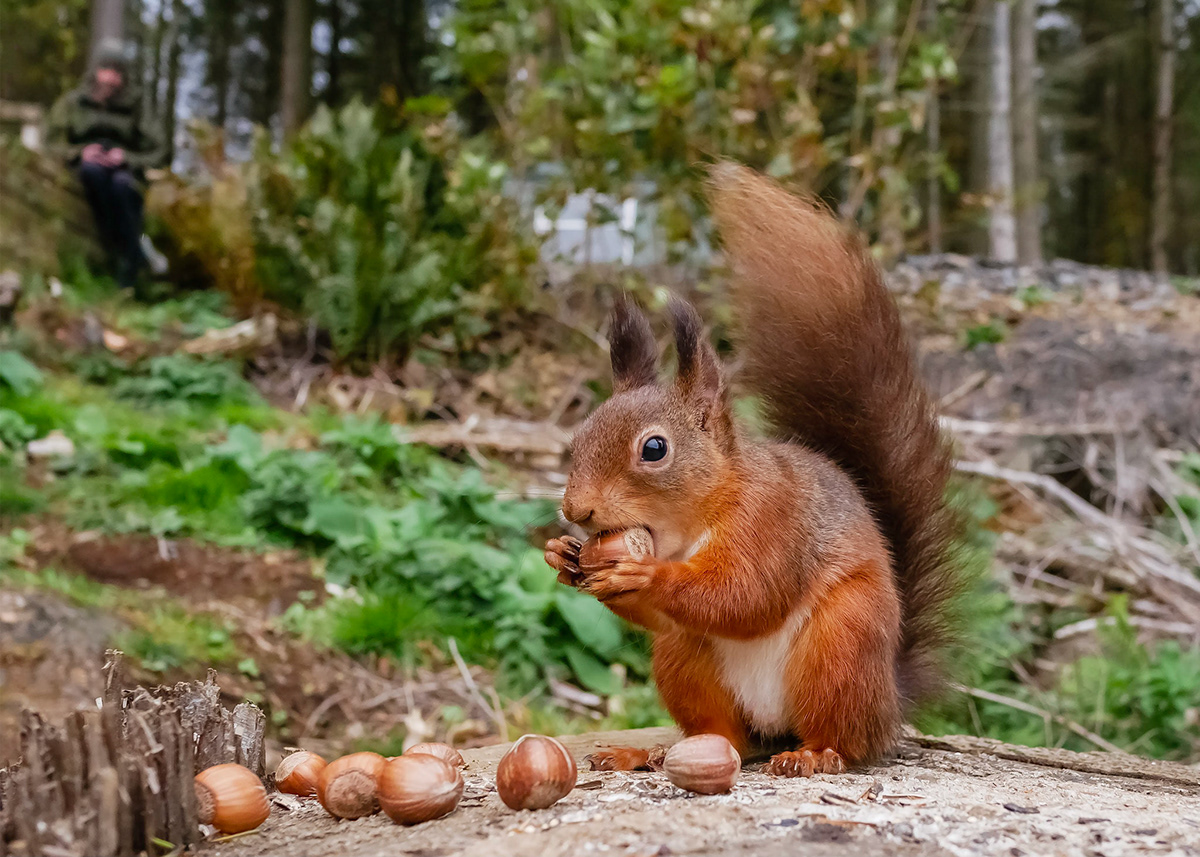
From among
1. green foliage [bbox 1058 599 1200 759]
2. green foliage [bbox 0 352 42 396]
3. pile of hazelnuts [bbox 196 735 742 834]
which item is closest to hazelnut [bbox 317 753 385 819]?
pile of hazelnuts [bbox 196 735 742 834]

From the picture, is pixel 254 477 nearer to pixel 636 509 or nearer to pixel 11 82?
pixel 636 509

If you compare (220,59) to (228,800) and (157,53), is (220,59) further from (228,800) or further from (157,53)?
(228,800)

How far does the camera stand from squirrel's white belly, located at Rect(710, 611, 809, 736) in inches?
55.7

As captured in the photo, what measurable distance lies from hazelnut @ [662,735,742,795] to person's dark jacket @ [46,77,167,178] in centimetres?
580

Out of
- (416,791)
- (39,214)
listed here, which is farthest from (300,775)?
(39,214)

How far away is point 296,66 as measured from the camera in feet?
33.2

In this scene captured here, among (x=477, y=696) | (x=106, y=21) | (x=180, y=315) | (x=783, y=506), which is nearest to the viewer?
(x=783, y=506)

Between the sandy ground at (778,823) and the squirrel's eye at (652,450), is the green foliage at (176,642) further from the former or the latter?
the squirrel's eye at (652,450)

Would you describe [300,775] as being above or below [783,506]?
below

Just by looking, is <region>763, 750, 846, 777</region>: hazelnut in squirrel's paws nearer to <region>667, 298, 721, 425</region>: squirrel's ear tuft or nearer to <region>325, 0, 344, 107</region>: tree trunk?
<region>667, 298, 721, 425</region>: squirrel's ear tuft

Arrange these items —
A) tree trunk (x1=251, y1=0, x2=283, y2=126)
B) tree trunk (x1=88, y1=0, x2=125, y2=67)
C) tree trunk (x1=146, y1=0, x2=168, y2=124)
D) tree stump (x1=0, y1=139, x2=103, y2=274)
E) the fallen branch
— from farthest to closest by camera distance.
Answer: tree trunk (x1=251, y1=0, x2=283, y2=126) < tree trunk (x1=146, y1=0, x2=168, y2=124) < tree trunk (x1=88, y1=0, x2=125, y2=67) < tree stump (x1=0, y1=139, x2=103, y2=274) < the fallen branch

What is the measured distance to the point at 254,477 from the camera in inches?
131

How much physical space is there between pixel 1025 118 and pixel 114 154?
9232mm

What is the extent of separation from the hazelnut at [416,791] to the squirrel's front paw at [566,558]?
305mm
